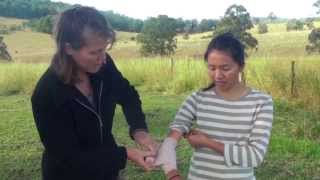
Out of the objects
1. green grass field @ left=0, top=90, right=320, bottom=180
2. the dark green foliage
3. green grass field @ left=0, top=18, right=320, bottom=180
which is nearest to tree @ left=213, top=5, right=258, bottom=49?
the dark green foliage

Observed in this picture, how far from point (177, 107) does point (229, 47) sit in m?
8.99

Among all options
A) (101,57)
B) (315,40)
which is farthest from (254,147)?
(315,40)

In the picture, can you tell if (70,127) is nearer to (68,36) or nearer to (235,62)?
(68,36)

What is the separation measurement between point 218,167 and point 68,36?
0.90 m

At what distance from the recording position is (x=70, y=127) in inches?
95.1

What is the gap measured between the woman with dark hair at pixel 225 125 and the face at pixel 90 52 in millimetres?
503

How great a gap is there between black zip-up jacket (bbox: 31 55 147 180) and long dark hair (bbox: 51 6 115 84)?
0.15 feet

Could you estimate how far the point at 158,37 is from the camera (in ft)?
136

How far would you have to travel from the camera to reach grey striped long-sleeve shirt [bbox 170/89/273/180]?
8.38ft

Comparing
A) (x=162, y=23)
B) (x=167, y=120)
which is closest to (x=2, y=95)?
(x=167, y=120)

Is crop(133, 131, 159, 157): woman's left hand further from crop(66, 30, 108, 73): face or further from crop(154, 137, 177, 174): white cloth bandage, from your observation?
crop(66, 30, 108, 73): face

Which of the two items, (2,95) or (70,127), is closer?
(70,127)

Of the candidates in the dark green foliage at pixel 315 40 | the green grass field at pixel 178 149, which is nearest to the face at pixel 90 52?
the green grass field at pixel 178 149

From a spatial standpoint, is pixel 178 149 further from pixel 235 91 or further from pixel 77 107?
pixel 77 107
